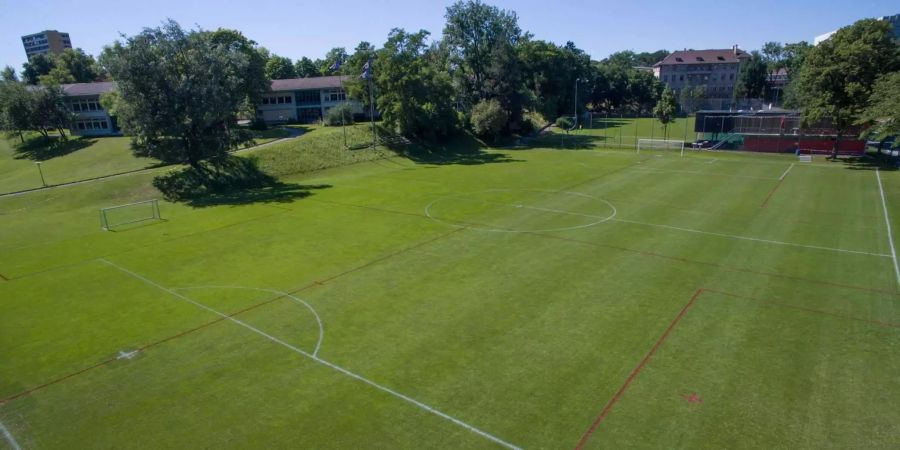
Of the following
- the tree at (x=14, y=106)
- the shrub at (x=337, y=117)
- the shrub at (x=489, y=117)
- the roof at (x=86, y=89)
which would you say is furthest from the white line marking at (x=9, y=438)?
the roof at (x=86, y=89)

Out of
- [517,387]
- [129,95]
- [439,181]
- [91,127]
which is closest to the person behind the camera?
[517,387]

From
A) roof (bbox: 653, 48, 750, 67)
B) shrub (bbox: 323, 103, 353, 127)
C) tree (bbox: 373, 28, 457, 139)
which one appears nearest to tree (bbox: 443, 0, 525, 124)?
tree (bbox: 373, 28, 457, 139)

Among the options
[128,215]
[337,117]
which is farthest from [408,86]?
[128,215]

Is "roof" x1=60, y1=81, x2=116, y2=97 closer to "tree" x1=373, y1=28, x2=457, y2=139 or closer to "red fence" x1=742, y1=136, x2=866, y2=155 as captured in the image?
"tree" x1=373, y1=28, x2=457, y2=139

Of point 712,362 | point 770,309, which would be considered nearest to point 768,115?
point 770,309

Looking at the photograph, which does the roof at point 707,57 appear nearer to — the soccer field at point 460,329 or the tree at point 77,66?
the soccer field at point 460,329

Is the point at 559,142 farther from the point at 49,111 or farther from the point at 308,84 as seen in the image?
the point at 49,111

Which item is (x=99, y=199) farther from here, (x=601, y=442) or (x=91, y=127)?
(x=601, y=442)
